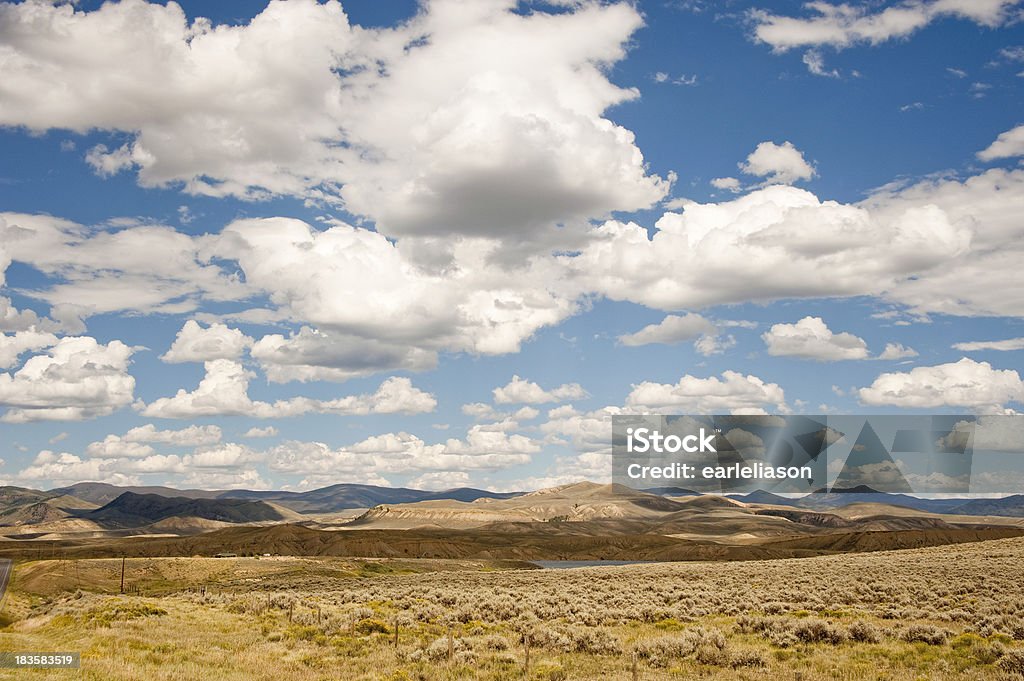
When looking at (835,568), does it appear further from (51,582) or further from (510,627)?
(51,582)

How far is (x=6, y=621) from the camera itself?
44688 millimetres

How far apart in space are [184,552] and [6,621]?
133794mm

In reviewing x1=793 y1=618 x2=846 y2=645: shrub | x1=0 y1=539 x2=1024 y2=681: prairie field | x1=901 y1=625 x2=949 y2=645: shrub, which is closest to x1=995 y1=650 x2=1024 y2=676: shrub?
x1=0 y1=539 x2=1024 y2=681: prairie field

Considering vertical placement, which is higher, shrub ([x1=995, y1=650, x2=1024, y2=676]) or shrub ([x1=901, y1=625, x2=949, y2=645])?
shrub ([x1=995, y1=650, x2=1024, y2=676])

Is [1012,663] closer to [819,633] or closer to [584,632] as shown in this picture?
[819,633]

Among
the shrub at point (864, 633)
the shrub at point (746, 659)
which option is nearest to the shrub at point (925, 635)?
the shrub at point (864, 633)

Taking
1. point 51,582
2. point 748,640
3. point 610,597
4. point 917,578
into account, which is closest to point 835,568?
point 917,578

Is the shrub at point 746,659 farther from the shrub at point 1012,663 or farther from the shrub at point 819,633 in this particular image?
the shrub at point 1012,663

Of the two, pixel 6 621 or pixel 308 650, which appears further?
pixel 6 621

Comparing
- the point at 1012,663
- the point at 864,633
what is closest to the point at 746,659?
the point at 864,633

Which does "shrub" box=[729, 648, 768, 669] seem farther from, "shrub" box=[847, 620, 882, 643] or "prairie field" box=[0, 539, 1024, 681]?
"shrub" box=[847, 620, 882, 643]

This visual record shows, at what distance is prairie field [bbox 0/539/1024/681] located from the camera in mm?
23938

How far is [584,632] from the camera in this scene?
29.6 metres

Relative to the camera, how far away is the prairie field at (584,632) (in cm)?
2394
